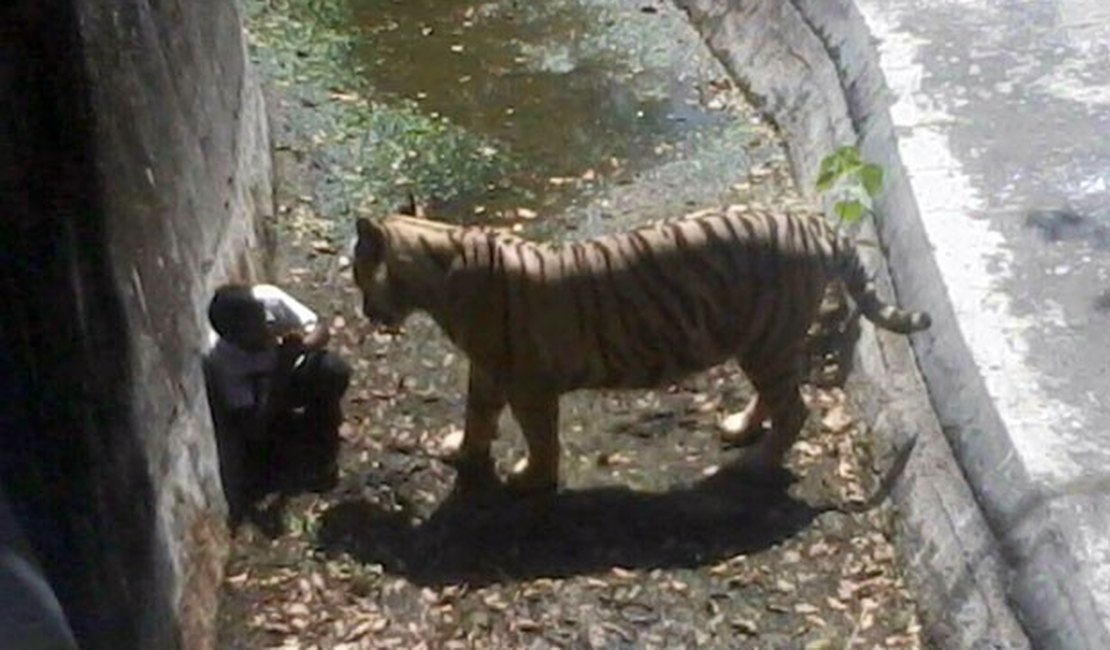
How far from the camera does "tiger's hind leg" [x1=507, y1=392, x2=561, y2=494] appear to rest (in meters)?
5.45

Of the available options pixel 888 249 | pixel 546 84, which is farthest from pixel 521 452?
pixel 546 84

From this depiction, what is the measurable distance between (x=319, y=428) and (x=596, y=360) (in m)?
0.91

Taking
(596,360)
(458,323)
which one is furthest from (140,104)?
(596,360)

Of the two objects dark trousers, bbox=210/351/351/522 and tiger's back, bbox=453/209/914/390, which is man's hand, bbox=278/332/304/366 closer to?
dark trousers, bbox=210/351/351/522

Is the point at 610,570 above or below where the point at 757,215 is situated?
Answer: below

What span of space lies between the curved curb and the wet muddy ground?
11 centimetres

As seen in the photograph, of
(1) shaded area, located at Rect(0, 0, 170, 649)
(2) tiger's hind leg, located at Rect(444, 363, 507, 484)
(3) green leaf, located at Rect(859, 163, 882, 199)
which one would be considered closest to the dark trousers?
(2) tiger's hind leg, located at Rect(444, 363, 507, 484)

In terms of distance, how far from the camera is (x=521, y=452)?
5824 mm

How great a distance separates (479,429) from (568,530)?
379mm

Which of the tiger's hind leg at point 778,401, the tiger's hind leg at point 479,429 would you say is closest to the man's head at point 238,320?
the tiger's hind leg at point 479,429

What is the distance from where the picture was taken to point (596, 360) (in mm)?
5488

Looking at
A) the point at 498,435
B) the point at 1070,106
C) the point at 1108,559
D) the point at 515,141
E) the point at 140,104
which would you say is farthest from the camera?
the point at 515,141

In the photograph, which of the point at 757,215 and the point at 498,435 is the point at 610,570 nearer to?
the point at 498,435

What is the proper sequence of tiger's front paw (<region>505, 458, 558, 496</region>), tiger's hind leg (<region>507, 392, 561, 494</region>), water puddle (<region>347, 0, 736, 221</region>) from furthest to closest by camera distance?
1. water puddle (<region>347, 0, 736, 221</region>)
2. tiger's front paw (<region>505, 458, 558, 496</region>)
3. tiger's hind leg (<region>507, 392, 561, 494</region>)
